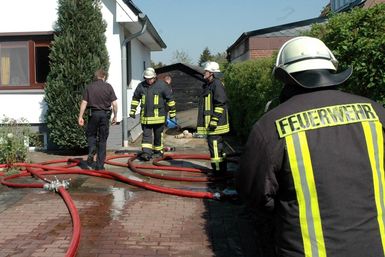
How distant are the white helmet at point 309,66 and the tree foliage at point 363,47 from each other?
7.90 feet

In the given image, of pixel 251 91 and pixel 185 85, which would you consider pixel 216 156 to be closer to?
pixel 251 91

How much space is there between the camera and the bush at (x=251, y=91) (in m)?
8.12

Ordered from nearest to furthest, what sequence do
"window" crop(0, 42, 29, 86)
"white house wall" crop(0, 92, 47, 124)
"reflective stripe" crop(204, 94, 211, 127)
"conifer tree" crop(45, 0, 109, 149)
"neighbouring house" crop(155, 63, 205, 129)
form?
"reflective stripe" crop(204, 94, 211, 127), "conifer tree" crop(45, 0, 109, 149), "white house wall" crop(0, 92, 47, 124), "window" crop(0, 42, 29, 86), "neighbouring house" crop(155, 63, 205, 129)

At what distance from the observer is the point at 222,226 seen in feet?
17.8

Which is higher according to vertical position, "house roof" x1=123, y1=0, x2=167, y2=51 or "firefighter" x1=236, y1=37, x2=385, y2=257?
"house roof" x1=123, y1=0, x2=167, y2=51

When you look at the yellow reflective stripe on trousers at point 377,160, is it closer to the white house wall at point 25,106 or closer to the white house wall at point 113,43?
the white house wall at point 113,43

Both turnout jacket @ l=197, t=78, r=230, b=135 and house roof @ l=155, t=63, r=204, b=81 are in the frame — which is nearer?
turnout jacket @ l=197, t=78, r=230, b=135

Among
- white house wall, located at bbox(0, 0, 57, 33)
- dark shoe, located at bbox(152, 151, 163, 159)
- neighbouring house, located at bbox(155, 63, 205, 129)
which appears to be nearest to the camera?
dark shoe, located at bbox(152, 151, 163, 159)

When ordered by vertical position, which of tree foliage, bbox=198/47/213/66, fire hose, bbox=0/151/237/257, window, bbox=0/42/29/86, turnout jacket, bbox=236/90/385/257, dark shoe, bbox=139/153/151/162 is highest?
tree foliage, bbox=198/47/213/66

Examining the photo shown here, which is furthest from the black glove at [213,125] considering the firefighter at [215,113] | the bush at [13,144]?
the bush at [13,144]

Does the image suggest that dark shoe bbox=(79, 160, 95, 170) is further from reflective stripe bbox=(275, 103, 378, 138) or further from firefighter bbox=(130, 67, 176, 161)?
reflective stripe bbox=(275, 103, 378, 138)

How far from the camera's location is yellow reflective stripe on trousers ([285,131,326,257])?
2.05 m

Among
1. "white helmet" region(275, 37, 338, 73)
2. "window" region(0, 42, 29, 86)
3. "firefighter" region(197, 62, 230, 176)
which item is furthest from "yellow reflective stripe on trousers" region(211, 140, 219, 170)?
"white helmet" region(275, 37, 338, 73)

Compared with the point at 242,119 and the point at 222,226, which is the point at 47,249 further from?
the point at 242,119
